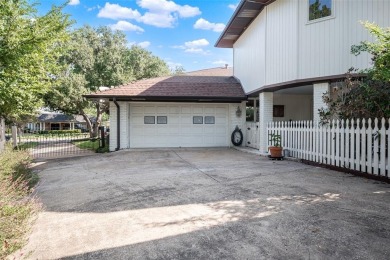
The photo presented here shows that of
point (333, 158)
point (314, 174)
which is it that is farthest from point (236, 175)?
point (333, 158)

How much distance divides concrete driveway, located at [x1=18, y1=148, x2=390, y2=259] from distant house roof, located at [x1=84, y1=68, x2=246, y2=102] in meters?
6.38

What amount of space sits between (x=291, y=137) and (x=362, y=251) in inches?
278

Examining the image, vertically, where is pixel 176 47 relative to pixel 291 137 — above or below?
above

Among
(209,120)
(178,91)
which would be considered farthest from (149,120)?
(209,120)

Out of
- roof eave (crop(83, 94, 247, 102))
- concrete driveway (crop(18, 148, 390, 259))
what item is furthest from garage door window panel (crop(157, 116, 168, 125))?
concrete driveway (crop(18, 148, 390, 259))

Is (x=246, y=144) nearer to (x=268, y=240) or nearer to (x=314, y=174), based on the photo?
(x=314, y=174)

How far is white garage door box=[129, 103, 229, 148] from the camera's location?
1329 centimetres

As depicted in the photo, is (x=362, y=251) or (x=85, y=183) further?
(x=85, y=183)

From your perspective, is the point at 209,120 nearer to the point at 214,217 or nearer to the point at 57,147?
the point at 214,217

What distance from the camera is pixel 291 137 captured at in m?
9.53

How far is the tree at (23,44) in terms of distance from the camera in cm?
516

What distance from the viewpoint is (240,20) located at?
12195 millimetres

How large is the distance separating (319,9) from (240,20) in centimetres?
425

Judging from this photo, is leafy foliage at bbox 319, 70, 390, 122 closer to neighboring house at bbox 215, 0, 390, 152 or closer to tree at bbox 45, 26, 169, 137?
neighboring house at bbox 215, 0, 390, 152
